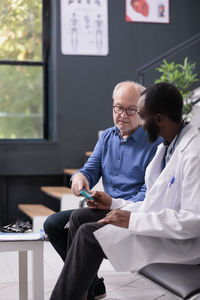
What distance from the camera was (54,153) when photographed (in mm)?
6191

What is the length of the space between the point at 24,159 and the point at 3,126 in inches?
20.8

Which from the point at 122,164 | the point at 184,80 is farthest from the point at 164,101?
the point at 184,80

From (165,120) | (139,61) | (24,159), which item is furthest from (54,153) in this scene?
(165,120)

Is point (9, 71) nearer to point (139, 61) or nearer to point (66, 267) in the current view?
point (139, 61)

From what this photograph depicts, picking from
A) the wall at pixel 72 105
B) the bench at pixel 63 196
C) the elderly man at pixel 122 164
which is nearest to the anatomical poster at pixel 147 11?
the wall at pixel 72 105

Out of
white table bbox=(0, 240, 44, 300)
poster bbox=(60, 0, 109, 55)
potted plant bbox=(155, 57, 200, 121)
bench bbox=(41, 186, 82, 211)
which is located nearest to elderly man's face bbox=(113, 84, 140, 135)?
white table bbox=(0, 240, 44, 300)

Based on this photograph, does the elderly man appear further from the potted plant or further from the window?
the window

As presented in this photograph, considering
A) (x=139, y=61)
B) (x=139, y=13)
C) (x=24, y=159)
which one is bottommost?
(x=24, y=159)

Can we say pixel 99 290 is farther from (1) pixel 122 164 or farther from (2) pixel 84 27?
(2) pixel 84 27

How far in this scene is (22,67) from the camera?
629 centimetres

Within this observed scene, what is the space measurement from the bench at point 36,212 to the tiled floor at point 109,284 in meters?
0.81

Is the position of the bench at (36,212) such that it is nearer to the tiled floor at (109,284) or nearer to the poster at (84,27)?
the tiled floor at (109,284)

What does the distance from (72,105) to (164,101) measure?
419cm

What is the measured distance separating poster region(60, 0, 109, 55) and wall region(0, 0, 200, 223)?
7 cm
